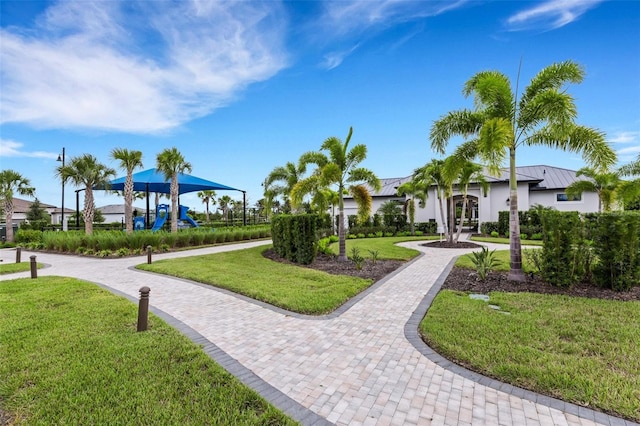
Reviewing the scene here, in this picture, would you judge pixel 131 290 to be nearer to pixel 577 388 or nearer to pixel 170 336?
pixel 170 336

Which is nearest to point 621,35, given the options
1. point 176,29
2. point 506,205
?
point 176,29

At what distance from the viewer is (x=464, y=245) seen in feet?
57.9

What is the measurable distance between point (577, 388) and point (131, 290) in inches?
344

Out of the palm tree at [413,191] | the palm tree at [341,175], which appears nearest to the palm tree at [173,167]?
the palm tree at [341,175]

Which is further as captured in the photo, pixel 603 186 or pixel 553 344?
pixel 603 186

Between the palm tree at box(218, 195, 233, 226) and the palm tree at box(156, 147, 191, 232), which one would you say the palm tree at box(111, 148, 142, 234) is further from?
the palm tree at box(218, 195, 233, 226)

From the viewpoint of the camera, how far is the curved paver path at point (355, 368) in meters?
2.81

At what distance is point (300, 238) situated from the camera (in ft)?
38.3

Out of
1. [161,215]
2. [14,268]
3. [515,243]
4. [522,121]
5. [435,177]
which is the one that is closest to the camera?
[515,243]

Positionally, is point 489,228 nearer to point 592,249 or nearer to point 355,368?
point 592,249

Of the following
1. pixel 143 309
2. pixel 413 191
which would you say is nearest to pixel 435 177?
pixel 413 191

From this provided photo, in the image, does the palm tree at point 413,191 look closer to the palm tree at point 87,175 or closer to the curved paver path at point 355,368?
the curved paver path at point 355,368

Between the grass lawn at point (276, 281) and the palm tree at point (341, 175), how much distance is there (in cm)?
293

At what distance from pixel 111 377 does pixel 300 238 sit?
847 centimetres
